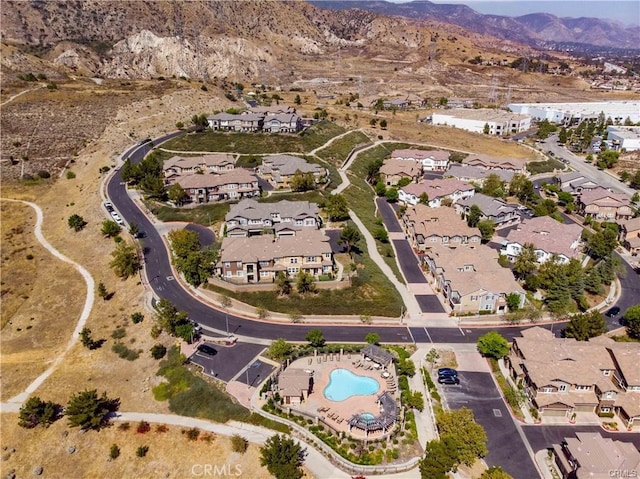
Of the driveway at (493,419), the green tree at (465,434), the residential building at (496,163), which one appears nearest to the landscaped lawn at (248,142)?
the residential building at (496,163)

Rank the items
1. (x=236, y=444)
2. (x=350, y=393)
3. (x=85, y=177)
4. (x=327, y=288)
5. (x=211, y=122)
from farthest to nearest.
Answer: (x=211, y=122)
(x=85, y=177)
(x=327, y=288)
(x=350, y=393)
(x=236, y=444)

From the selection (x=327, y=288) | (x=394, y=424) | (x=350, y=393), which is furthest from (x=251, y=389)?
(x=327, y=288)

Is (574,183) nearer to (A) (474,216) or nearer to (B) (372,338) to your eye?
(A) (474,216)

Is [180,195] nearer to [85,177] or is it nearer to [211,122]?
[85,177]

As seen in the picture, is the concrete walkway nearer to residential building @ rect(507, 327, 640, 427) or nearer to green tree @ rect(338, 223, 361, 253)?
green tree @ rect(338, 223, 361, 253)

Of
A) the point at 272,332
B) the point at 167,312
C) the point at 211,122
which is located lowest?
the point at 272,332

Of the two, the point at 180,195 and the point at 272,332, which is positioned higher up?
the point at 180,195

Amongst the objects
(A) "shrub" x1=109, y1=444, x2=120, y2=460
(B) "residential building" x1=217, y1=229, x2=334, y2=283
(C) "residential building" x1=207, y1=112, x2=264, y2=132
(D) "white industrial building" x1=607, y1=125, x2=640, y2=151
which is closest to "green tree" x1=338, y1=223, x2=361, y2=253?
(B) "residential building" x1=217, y1=229, x2=334, y2=283
